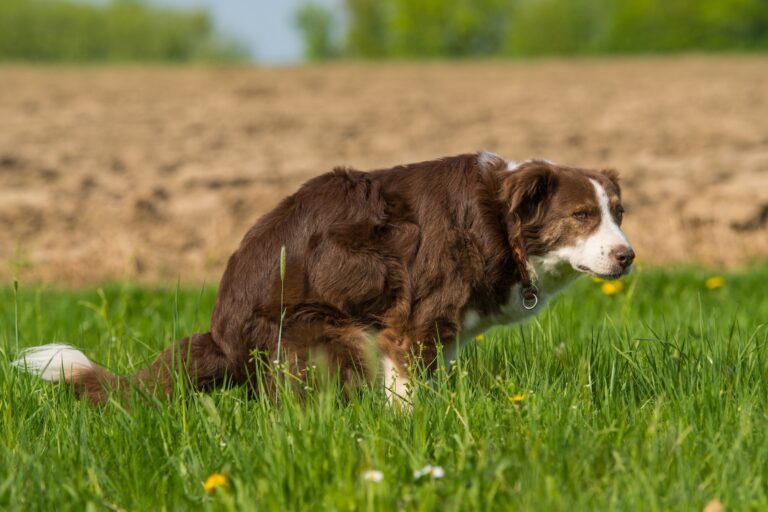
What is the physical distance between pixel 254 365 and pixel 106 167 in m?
9.64

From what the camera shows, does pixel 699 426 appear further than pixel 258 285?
No

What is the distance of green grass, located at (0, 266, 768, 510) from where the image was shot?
2875 millimetres

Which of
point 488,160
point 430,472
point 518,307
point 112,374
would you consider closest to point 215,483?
point 430,472

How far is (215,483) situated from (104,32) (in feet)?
102

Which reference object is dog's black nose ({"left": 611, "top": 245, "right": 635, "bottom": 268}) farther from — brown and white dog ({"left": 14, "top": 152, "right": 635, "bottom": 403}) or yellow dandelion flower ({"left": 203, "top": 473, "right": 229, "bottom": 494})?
yellow dandelion flower ({"left": 203, "top": 473, "right": 229, "bottom": 494})

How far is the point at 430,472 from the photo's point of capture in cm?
295

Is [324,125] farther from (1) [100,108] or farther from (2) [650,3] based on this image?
(2) [650,3]

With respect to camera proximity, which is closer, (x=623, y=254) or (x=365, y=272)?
(x=365, y=272)

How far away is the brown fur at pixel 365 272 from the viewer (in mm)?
4023

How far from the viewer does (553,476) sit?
296 cm

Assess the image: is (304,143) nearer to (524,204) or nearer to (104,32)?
(524,204)

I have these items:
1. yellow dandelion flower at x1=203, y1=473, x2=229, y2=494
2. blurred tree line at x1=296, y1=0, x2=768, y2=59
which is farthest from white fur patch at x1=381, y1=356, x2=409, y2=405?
blurred tree line at x1=296, y1=0, x2=768, y2=59

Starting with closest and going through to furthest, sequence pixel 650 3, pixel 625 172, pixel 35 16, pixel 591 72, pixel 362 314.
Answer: pixel 362 314
pixel 625 172
pixel 591 72
pixel 35 16
pixel 650 3

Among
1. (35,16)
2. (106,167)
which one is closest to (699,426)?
(106,167)
